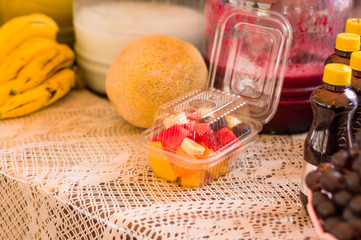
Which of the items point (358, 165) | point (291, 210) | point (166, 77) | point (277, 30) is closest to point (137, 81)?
point (166, 77)

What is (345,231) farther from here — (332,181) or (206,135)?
(206,135)

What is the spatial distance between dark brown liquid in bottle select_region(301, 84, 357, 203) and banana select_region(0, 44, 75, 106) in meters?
0.65

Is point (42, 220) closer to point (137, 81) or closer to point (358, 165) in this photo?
point (137, 81)

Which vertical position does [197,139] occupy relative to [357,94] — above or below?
below

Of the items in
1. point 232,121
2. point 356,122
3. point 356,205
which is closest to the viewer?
point 356,205

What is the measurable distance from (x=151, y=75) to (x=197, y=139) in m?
0.21

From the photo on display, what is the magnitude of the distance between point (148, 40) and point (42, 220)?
0.40 meters

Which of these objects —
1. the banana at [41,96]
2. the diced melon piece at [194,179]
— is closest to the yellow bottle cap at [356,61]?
the diced melon piece at [194,179]

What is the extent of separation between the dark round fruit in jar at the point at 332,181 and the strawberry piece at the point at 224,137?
0.26 metres

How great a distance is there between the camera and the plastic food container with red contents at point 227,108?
2.51 ft

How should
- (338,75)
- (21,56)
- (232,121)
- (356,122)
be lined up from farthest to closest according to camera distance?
(21,56) → (232,121) → (356,122) → (338,75)

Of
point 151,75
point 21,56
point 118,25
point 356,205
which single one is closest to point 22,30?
point 21,56

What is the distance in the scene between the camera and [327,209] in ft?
1.75

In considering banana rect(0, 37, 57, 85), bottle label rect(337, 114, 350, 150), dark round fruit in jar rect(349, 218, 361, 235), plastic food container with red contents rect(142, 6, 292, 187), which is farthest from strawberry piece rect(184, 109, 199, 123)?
banana rect(0, 37, 57, 85)
